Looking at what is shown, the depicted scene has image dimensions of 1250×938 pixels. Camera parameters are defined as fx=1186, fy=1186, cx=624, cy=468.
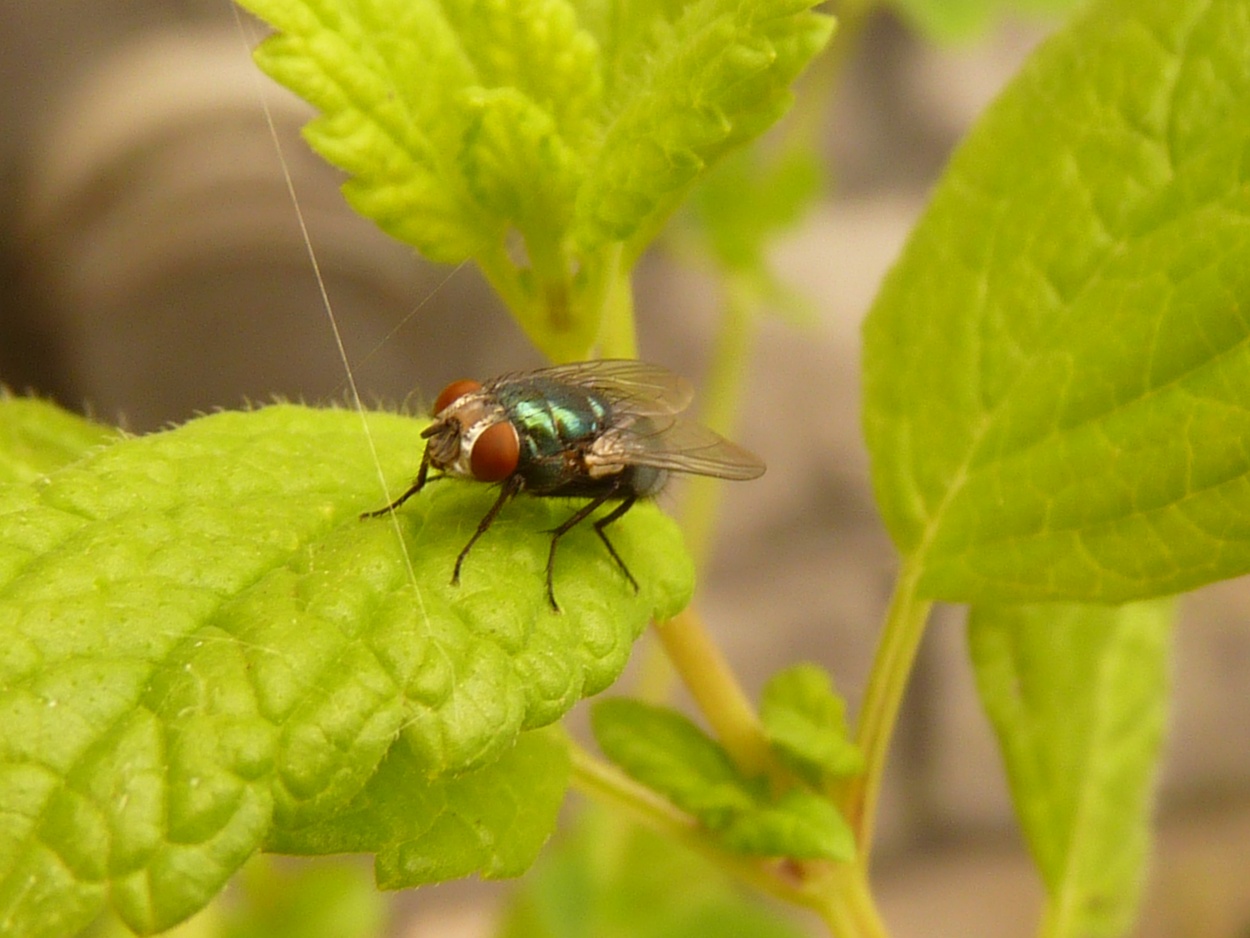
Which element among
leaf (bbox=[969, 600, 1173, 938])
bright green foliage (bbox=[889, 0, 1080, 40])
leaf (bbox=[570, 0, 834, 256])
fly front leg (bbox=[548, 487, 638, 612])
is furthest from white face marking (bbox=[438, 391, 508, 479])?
bright green foliage (bbox=[889, 0, 1080, 40])

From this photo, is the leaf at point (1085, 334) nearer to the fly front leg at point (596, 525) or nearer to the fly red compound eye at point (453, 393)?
the fly front leg at point (596, 525)

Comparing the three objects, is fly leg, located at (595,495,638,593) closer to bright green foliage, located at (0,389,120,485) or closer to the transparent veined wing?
the transparent veined wing

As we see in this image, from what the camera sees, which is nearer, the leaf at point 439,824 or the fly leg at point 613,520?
the leaf at point 439,824

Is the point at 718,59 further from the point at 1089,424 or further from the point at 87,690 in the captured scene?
the point at 87,690

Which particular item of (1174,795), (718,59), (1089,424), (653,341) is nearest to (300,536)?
(718,59)

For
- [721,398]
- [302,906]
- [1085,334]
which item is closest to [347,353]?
[721,398]

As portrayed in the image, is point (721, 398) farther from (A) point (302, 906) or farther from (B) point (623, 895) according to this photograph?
(A) point (302, 906)

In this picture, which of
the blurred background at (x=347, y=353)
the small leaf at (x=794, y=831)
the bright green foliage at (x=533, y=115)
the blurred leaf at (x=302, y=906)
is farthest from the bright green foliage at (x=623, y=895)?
the bright green foliage at (x=533, y=115)
